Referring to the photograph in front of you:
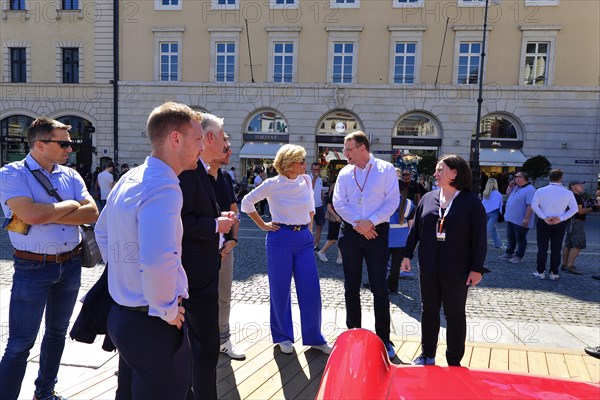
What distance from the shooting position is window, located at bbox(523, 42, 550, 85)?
901 inches

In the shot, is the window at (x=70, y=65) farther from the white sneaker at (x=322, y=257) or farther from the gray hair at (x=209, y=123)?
the gray hair at (x=209, y=123)

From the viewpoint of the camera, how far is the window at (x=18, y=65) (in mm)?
26125

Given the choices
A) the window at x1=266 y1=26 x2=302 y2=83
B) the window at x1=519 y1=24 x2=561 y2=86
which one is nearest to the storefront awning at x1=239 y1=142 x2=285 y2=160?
the window at x1=266 y1=26 x2=302 y2=83

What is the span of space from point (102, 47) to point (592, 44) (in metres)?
27.4

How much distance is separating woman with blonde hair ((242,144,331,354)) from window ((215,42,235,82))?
73.1 feet

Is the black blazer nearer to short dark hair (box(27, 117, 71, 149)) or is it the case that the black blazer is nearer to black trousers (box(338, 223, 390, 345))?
short dark hair (box(27, 117, 71, 149))

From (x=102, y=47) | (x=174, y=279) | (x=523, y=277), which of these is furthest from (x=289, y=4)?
(x=174, y=279)

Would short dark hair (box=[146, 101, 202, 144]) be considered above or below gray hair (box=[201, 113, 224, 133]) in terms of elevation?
below

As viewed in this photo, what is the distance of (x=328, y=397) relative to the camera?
1.36 meters

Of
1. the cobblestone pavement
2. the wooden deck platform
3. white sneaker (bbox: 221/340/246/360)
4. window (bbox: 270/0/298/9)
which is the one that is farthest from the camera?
window (bbox: 270/0/298/9)

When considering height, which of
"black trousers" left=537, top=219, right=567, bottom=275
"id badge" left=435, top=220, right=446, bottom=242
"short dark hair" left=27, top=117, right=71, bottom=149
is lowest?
"black trousers" left=537, top=219, right=567, bottom=275

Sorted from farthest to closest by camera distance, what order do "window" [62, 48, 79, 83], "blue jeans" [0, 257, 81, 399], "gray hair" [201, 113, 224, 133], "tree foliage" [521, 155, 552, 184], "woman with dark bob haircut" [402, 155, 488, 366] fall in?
"window" [62, 48, 79, 83] → "tree foliage" [521, 155, 552, 184] → "woman with dark bob haircut" [402, 155, 488, 366] → "gray hair" [201, 113, 224, 133] → "blue jeans" [0, 257, 81, 399]

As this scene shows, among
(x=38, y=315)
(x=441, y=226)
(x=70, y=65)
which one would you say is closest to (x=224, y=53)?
(x=70, y=65)

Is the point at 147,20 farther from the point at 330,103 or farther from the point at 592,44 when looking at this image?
the point at 592,44
